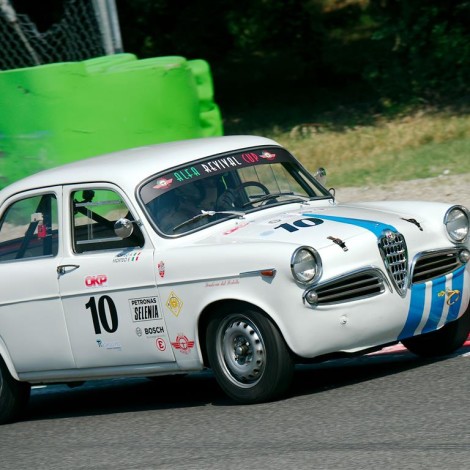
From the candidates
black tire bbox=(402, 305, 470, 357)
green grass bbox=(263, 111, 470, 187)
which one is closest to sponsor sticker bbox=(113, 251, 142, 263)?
black tire bbox=(402, 305, 470, 357)

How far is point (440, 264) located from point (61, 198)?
247cm

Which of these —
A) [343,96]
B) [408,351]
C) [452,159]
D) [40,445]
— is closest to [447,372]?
[408,351]

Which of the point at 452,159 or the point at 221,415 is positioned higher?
the point at 221,415

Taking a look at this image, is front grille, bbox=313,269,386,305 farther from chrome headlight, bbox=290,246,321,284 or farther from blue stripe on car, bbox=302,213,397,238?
blue stripe on car, bbox=302,213,397,238

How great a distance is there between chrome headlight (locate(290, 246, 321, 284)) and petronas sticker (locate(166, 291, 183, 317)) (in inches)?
31.8

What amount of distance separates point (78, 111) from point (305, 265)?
698cm

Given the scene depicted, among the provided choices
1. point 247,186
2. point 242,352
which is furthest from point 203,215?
point 242,352

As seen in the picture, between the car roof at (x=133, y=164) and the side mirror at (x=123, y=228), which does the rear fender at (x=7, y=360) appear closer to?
the car roof at (x=133, y=164)

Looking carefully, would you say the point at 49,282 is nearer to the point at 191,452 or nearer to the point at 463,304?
the point at 191,452

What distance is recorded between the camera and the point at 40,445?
22.1 feet

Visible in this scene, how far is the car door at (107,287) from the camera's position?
6.86 m

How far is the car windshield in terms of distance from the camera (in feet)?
23.4

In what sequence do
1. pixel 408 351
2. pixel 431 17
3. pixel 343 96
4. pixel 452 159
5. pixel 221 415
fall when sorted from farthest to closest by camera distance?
1. pixel 343 96
2. pixel 431 17
3. pixel 452 159
4. pixel 408 351
5. pixel 221 415

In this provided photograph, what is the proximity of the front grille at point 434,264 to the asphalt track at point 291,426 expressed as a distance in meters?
0.57
